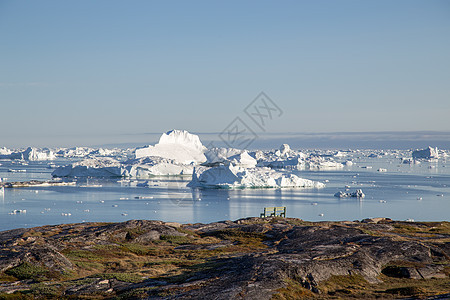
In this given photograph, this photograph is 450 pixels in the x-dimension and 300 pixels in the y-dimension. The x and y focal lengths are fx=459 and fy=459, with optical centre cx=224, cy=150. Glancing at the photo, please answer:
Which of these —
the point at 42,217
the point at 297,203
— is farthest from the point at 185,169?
the point at 42,217

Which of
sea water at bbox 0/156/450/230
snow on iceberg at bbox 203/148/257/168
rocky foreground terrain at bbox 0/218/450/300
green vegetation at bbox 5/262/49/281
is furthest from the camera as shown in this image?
snow on iceberg at bbox 203/148/257/168

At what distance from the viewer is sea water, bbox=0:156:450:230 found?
41250 millimetres

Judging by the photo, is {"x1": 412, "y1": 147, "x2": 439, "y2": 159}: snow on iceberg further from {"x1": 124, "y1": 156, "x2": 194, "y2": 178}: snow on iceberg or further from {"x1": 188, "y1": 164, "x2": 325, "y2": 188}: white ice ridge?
{"x1": 188, "y1": 164, "x2": 325, "y2": 188}: white ice ridge

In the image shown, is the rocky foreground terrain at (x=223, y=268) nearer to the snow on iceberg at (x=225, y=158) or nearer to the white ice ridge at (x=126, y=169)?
the white ice ridge at (x=126, y=169)

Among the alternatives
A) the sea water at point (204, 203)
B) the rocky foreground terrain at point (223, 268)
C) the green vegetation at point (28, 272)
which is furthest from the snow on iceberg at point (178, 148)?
the green vegetation at point (28, 272)

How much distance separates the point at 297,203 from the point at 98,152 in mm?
127404

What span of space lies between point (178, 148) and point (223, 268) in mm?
90196

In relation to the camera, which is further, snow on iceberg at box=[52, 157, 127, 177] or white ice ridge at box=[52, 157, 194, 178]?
white ice ridge at box=[52, 157, 194, 178]

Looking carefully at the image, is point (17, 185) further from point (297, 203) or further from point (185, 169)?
point (297, 203)

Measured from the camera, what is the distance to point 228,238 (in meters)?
17.9

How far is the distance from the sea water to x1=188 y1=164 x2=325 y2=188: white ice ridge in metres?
1.13

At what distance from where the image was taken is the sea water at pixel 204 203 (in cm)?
4125

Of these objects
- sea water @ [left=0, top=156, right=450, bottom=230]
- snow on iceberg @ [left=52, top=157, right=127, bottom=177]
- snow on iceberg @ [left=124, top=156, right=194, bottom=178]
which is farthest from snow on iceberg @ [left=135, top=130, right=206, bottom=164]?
sea water @ [left=0, top=156, right=450, bottom=230]

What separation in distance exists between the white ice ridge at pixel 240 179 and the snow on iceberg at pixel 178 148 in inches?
1257
